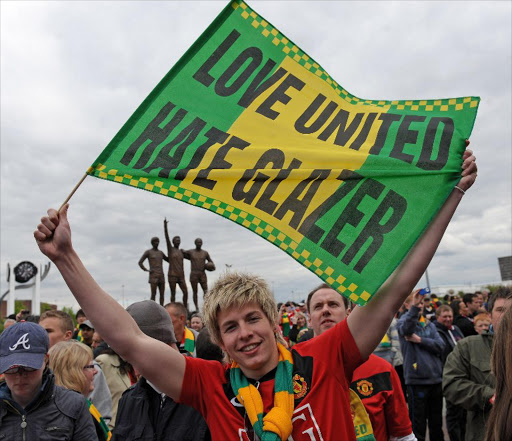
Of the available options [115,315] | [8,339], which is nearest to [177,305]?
[8,339]

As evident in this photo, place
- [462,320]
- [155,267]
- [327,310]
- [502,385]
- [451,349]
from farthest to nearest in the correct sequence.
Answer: [155,267]
[462,320]
[451,349]
[327,310]
[502,385]

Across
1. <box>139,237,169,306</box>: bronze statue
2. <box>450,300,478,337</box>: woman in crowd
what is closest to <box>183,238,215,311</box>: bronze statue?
<box>139,237,169,306</box>: bronze statue

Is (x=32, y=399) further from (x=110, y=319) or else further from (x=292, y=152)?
(x=292, y=152)

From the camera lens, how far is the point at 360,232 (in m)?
2.34

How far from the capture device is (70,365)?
359 centimetres

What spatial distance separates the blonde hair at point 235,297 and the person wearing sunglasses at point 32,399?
1263mm

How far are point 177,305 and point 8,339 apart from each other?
7.08 feet

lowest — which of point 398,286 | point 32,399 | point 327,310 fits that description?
point 32,399

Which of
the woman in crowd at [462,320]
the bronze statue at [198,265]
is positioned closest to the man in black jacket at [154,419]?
the woman in crowd at [462,320]

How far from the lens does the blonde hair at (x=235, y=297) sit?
2.20m

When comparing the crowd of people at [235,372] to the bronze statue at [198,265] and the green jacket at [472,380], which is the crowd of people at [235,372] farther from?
the bronze statue at [198,265]

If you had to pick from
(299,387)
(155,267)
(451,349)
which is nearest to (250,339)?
(299,387)

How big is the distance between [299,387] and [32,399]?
5.77 ft

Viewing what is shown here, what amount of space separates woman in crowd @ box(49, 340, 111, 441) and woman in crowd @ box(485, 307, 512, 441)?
262cm
